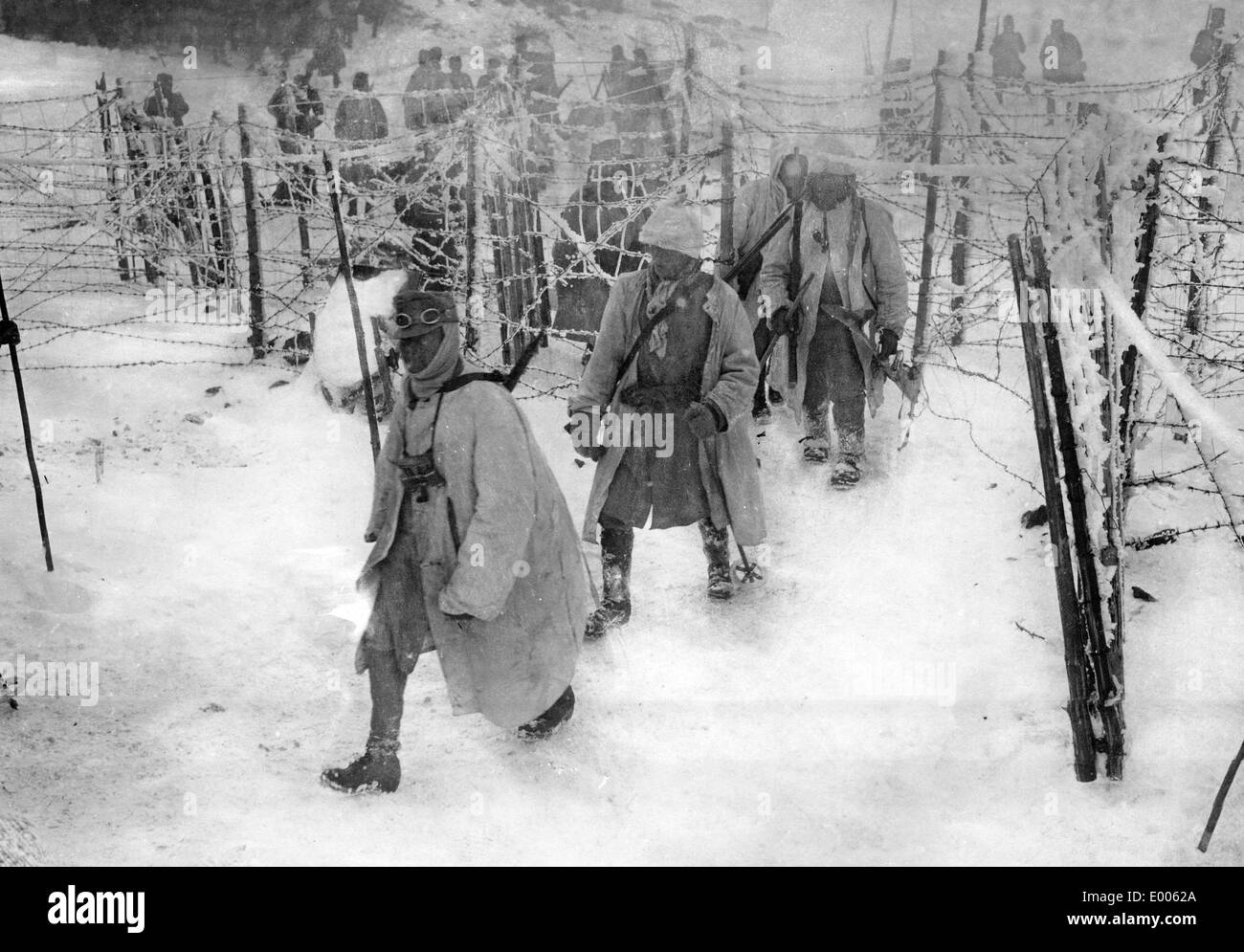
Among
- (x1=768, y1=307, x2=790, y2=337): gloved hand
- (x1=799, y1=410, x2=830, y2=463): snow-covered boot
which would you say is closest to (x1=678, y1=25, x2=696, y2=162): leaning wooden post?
(x1=768, y1=307, x2=790, y2=337): gloved hand

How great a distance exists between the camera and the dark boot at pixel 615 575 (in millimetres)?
4332

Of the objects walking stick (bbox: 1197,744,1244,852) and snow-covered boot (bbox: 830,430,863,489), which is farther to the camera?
snow-covered boot (bbox: 830,430,863,489)

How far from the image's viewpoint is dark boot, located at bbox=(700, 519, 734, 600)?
4.52 m

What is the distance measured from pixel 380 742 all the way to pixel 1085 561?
220 centimetres

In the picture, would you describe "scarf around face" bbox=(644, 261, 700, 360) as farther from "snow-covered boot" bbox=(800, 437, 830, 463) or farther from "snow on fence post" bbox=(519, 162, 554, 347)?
"snow on fence post" bbox=(519, 162, 554, 347)

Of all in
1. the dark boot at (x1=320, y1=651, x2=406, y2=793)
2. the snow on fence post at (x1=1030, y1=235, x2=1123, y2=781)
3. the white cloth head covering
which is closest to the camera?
the snow on fence post at (x1=1030, y1=235, x2=1123, y2=781)

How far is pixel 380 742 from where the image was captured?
3.14 m

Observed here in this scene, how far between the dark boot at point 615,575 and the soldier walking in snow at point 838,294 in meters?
1.66

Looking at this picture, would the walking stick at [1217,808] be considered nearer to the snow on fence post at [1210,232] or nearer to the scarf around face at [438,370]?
the scarf around face at [438,370]

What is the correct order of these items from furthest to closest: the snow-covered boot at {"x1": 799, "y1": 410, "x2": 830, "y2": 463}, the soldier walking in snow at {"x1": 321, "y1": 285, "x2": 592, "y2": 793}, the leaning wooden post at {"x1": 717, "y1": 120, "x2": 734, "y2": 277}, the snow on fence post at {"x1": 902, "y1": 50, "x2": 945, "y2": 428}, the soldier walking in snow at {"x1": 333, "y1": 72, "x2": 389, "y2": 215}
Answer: the soldier walking in snow at {"x1": 333, "y1": 72, "x2": 389, "y2": 215} → the snow on fence post at {"x1": 902, "y1": 50, "x2": 945, "y2": 428} → the leaning wooden post at {"x1": 717, "y1": 120, "x2": 734, "y2": 277} → the snow-covered boot at {"x1": 799, "y1": 410, "x2": 830, "y2": 463} → the soldier walking in snow at {"x1": 321, "y1": 285, "x2": 592, "y2": 793}

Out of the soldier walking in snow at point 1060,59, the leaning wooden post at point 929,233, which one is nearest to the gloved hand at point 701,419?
the leaning wooden post at point 929,233

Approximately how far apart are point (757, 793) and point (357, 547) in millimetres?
2811
